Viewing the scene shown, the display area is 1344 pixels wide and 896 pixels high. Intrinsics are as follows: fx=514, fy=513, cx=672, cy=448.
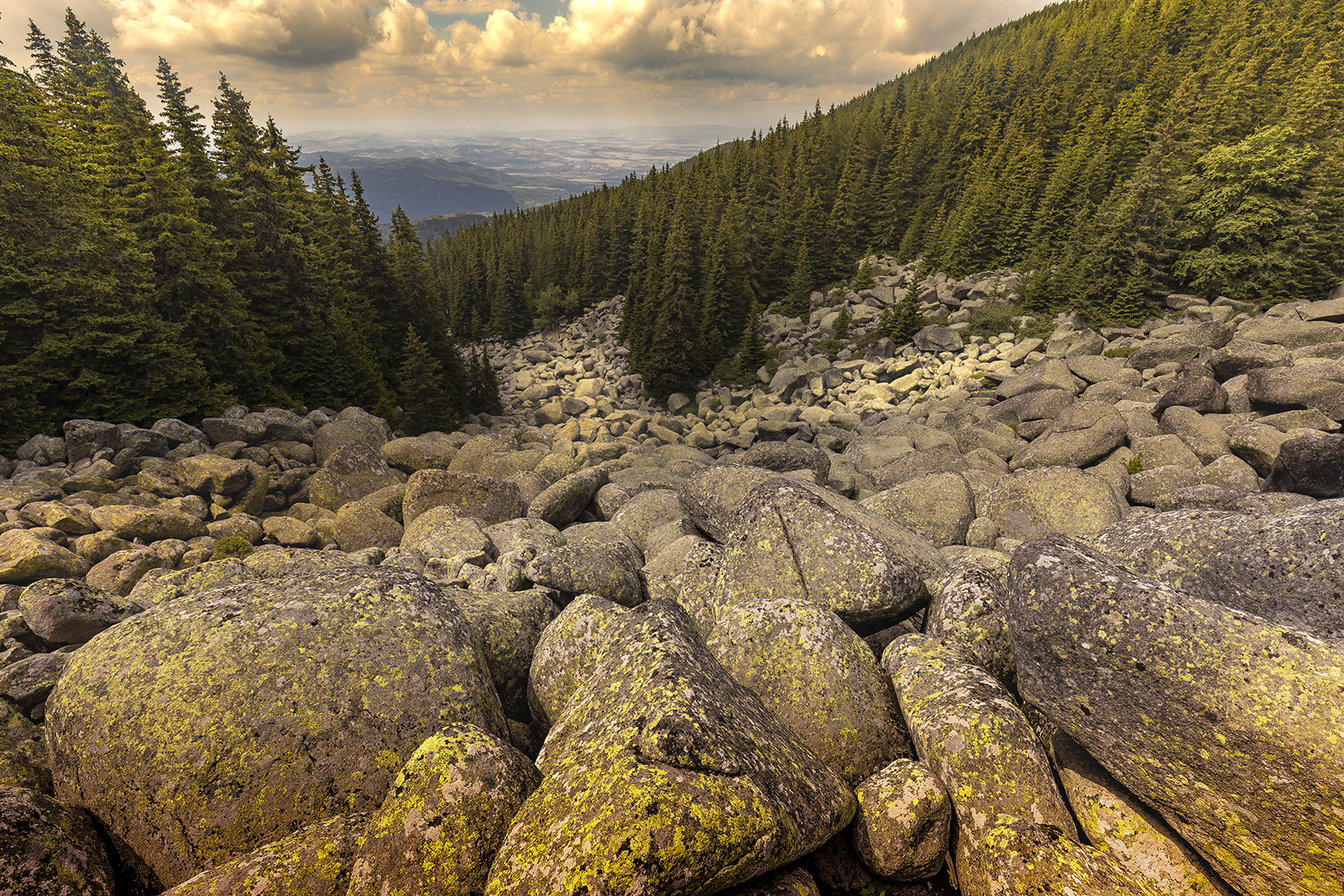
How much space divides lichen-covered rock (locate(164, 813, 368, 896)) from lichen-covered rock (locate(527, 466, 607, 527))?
360 inches

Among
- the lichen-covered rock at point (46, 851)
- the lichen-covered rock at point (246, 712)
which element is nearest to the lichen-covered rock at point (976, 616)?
the lichen-covered rock at point (246, 712)

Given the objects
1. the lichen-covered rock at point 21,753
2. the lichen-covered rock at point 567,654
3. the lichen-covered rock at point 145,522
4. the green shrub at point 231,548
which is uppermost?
the lichen-covered rock at point 21,753

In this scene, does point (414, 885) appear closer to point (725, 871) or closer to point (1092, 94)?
point (725, 871)

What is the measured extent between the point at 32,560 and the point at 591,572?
9.10 m

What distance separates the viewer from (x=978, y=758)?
3.72 m

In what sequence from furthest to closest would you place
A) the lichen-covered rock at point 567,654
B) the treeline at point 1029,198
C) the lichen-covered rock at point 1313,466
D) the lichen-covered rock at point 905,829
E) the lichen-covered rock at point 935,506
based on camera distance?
the treeline at point 1029,198 → the lichen-covered rock at point 935,506 → the lichen-covered rock at point 1313,466 → the lichen-covered rock at point 567,654 → the lichen-covered rock at point 905,829

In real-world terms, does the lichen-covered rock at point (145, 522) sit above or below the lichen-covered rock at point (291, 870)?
below

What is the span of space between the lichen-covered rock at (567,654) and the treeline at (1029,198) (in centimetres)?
3608

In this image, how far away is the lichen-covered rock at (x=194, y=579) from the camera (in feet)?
21.6

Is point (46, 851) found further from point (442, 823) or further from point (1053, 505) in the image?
point (1053, 505)

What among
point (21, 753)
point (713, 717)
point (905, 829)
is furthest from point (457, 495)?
point (905, 829)

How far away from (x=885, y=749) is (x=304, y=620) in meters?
5.04

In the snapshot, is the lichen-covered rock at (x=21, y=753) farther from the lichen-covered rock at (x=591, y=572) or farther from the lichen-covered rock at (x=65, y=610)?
the lichen-covered rock at (x=591, y=572)

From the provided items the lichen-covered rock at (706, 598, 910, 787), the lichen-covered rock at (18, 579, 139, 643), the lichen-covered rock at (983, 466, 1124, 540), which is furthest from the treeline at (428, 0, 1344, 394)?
the lichen-covered rock at (18, 579, 139, 643)
